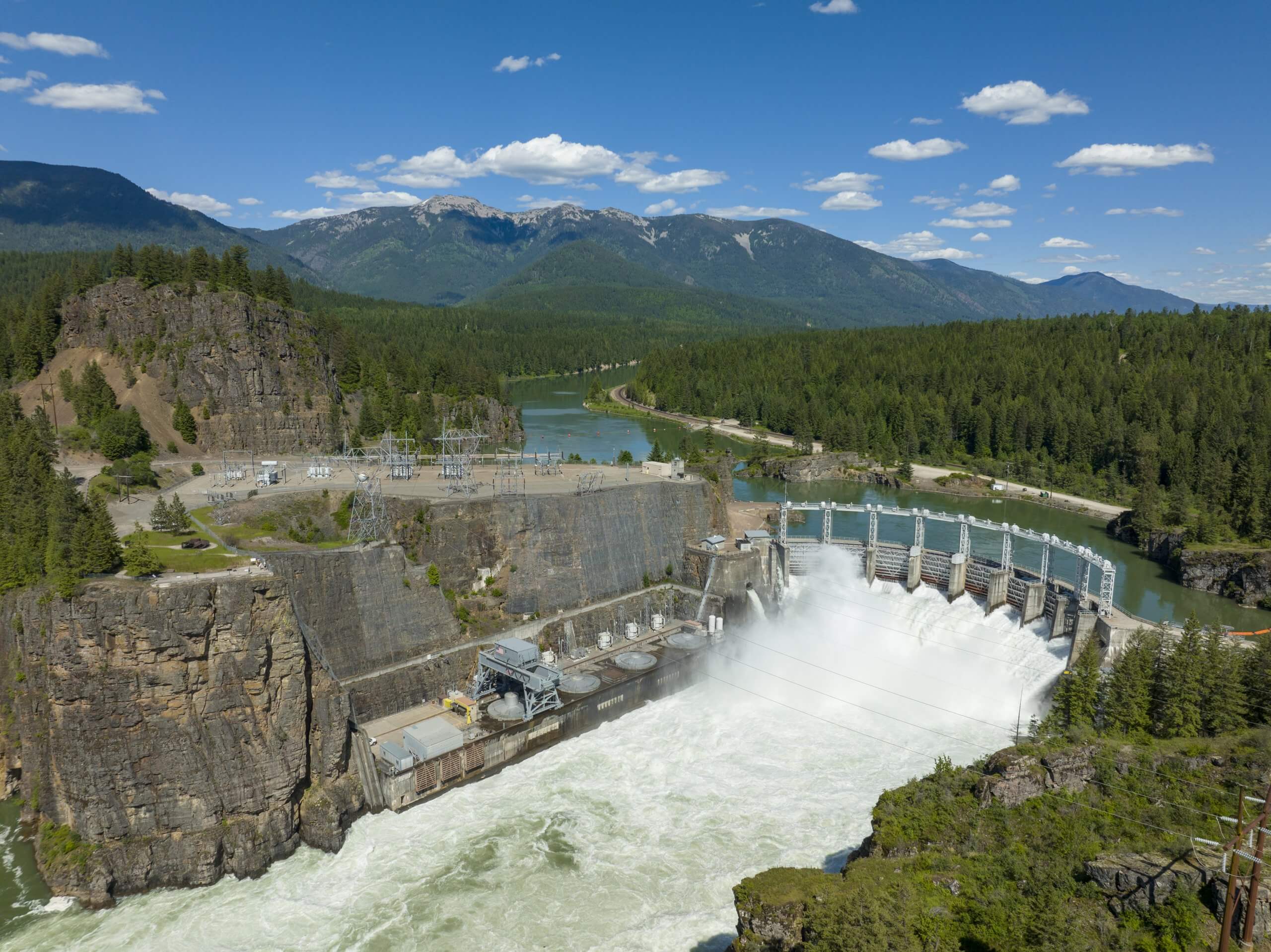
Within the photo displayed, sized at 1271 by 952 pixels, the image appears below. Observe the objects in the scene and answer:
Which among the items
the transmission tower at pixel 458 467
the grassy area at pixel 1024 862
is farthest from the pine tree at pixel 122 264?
the grassy area at pixel 1024 862

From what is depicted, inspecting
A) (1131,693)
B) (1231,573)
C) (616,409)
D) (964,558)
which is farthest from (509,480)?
(616,409)

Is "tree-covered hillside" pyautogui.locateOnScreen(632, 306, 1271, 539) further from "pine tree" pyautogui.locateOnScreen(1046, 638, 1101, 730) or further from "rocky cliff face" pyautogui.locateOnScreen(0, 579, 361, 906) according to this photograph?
→ "rocky cliff face" pyautogui.locateOnScreen(0, 579, 361, 906)

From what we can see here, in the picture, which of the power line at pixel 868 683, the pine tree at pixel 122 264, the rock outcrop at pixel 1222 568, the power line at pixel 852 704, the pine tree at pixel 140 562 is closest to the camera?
the pine tree at pixel 140 562

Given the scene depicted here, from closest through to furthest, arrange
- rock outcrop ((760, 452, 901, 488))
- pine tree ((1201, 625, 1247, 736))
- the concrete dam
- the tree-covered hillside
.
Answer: the concrete dam < pine tree ((1201, 625, 1247, 736)) < the tree-covered hillside < rock outcrop ((760, 452, 901, 488))

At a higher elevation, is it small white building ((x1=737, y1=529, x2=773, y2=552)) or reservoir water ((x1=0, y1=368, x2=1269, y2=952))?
small white building ((x1=737, y1=529, x2=773, y2=552))

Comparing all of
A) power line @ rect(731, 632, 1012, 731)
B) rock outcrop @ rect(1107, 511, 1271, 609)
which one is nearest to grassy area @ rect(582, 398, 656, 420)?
rock outcrop @ rect(1107, 511, 1271, 609)

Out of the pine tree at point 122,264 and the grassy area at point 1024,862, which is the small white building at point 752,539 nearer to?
the grassy area at point 1024,862

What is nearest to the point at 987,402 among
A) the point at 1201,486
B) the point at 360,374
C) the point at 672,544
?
the point at 1201,486
